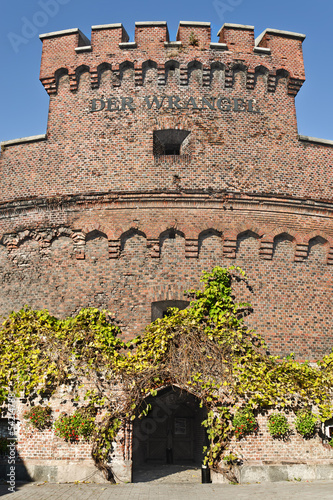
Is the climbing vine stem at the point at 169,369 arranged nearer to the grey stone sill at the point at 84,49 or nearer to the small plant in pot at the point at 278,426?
the small plant in pot at the point at 278,426

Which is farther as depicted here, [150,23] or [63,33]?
[63,33]

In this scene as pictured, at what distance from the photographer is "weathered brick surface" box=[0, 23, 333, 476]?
41.6 feet

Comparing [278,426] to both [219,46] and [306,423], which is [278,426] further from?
[219,46]

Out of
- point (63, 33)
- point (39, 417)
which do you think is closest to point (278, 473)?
point (39, 417)

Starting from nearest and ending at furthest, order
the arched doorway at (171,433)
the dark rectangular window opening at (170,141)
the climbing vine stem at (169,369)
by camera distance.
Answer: the climbing vine stem at (169,369), the dark rectangular window opening at (170,141), the arched doorway at (171,433)

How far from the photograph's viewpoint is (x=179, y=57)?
47.1 feet

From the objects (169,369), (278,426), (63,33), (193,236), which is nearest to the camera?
(278,426)

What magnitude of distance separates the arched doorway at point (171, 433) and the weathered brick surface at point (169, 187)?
4.40 meters

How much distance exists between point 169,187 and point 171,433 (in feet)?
28.5

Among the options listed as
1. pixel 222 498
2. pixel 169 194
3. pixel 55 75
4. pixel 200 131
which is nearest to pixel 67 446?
pixel 222 498

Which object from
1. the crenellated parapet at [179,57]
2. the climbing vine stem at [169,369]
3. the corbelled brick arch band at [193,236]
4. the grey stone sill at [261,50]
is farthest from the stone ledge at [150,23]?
the climbing vine stem at [169,369]

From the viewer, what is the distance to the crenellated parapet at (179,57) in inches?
565

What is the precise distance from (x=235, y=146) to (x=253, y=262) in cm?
374

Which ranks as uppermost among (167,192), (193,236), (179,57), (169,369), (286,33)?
(286,33)
